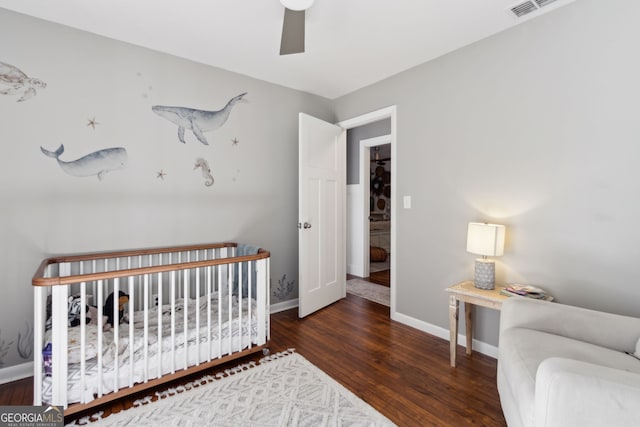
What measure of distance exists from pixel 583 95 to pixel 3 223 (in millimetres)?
3821

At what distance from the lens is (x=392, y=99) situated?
2986mm

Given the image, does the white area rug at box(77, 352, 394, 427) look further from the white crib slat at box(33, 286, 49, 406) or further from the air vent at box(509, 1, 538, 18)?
the air vent at box(509, 1, 538, 18)

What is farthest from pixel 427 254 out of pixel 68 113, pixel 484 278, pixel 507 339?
pixel 68 113

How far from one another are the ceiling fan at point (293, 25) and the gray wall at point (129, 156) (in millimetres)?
1204

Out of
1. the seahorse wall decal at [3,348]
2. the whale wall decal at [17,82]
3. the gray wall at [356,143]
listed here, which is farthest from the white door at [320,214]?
the seahorse wall decal at [3,348]

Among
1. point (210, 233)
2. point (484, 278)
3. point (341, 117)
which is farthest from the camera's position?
point (341, 117)

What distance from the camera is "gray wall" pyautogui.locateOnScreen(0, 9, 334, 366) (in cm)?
201

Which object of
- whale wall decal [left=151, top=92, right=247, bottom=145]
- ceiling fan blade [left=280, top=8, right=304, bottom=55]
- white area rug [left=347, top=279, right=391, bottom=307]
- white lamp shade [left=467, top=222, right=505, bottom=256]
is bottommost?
white area rug [left=347, top=279, right=391, bottom=307]

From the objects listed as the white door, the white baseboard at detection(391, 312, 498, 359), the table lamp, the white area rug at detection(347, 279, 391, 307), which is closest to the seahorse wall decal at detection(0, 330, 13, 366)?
the white door

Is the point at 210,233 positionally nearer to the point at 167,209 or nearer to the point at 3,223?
the point at 167,209

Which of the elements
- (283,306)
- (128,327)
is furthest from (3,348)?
(283,306)

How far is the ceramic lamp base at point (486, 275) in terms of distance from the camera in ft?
6.90

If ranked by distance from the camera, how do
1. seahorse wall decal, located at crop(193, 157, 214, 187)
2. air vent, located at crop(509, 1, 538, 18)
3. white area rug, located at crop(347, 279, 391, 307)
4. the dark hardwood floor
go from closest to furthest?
the dark hardwood floor < air vent, located at crop(509, 1, 538, 18) < seahorse wall decal, located at crop(193, 157, 214, 187) < white area rug, located at crop(347, 279, 391, 307)

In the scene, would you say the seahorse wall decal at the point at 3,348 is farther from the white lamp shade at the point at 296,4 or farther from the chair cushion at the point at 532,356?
the chair cushion at the point at 532,356
